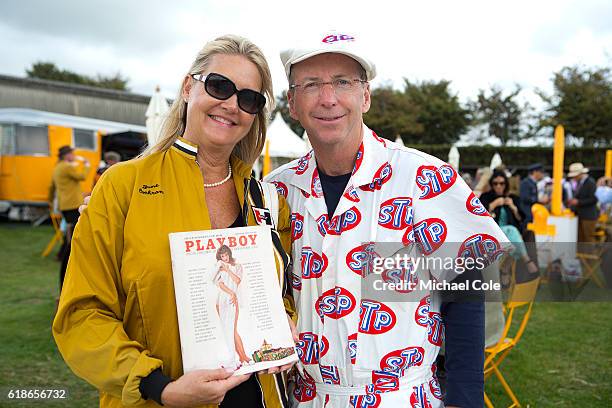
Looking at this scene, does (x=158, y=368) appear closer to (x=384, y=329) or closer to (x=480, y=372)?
(x=384, y=329)

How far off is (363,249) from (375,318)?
0.23 meters

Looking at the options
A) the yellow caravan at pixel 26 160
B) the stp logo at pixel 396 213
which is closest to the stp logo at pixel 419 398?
the stp logo at pixel 396 213

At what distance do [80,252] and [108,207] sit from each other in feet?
0.50

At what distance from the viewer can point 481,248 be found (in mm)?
1757

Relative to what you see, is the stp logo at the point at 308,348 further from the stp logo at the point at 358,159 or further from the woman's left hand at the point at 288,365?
the stp logo at the point at 358,159

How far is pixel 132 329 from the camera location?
1.58m

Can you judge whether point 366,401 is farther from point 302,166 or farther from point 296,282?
point 302,166

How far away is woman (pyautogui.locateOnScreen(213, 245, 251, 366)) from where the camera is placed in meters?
1.52

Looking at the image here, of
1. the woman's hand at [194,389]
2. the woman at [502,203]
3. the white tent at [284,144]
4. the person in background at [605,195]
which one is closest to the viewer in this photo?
the woman's hand at [194,389]

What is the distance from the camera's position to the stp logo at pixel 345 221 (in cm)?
177

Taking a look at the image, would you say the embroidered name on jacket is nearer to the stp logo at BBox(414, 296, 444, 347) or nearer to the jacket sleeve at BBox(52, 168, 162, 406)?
the jacket sleeve at BBox(52, 168, 162, 406)

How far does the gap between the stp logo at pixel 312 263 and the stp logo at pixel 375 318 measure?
0.18 m

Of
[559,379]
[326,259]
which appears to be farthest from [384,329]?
[559,379]

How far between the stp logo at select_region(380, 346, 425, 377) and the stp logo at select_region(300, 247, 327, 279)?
1.18 feet
